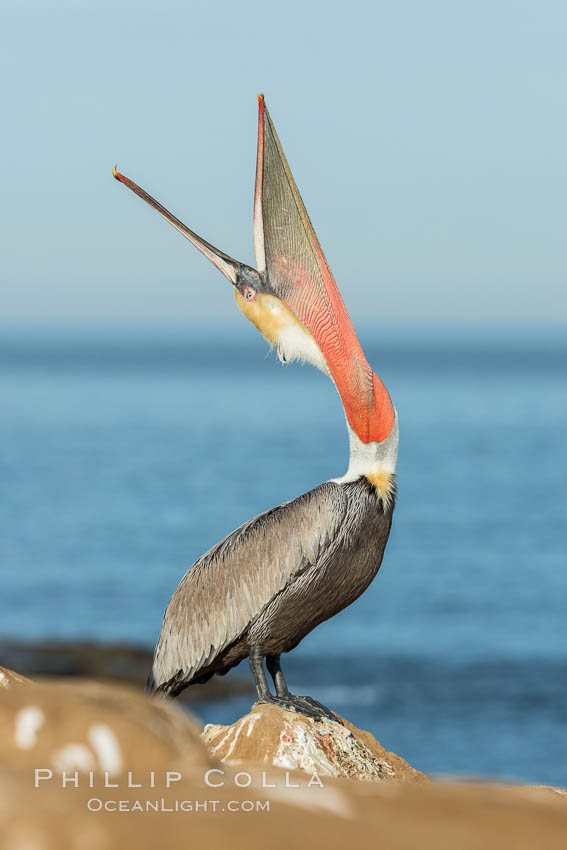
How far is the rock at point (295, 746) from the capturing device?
6.19 m

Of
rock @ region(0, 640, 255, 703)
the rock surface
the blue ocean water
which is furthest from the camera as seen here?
the blue ocean water

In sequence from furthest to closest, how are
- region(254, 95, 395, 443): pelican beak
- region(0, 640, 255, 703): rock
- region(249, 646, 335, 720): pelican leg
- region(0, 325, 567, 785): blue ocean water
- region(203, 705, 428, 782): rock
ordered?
region(0, 325, 567, 785): blue ocean water
region(0, 640, 255, 703): rock
region(254, 95, 395, 443): pelican beak
region(249, 646, 335, 720): pelican leg
region(203, 705, 428, 782): rock

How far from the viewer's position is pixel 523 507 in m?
56.5

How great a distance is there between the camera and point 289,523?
680 cm

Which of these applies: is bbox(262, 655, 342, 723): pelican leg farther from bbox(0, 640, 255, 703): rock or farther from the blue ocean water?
bbox(0, 640, 255, 703): rock

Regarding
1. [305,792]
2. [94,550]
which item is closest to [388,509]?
[305,792]

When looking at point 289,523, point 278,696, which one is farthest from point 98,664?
point 289,523

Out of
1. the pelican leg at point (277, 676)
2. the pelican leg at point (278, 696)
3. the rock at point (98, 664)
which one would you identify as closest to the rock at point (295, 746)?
the pelican leg at point (278, 696)

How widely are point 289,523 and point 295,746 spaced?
1233 millimetres

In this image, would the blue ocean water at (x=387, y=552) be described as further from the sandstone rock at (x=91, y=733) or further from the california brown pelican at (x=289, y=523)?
the sandstone rock at (x=91, y=733)

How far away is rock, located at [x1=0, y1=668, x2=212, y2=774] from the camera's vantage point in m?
2.71

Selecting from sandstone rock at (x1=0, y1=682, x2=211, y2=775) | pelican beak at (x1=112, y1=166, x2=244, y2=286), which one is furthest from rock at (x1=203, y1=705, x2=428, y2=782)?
sandstone rock at (x1=0, y1=682, x2=211, y2=775)

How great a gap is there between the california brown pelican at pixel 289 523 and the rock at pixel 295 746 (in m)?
0.18

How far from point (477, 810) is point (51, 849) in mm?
809
